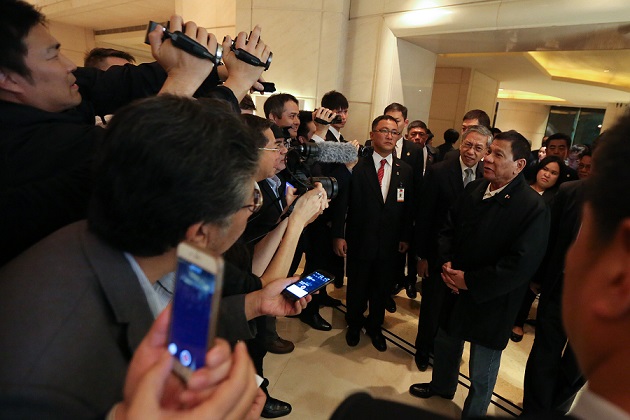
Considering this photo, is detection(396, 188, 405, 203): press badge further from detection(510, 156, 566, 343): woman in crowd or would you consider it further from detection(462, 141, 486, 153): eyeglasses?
detection(510, 156, 566, 343): woman in crowd

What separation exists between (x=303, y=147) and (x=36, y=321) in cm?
140

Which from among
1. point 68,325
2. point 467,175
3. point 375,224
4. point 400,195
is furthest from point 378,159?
point 68,325

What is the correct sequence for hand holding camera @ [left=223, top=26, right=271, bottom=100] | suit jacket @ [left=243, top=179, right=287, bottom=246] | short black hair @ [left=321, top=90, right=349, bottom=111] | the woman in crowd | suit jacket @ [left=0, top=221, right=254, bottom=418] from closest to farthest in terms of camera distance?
1. suit jacket @ [left=0, top=221, right=254, bottom=418]
2. hand holding camera @ [left=223, top=26, right=271, bottom=100]
3. suit jacket @ [left=243, top=179, right=287, bottom=246]
4. the woman in crowd
5. short black hair @ [left=321, top=90, right=349, bottom=111]

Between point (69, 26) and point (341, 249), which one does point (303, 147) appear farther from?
point (69, 26)

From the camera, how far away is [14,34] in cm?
94


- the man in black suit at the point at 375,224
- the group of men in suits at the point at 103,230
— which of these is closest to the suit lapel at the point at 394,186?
the man in black suit at the point at 375,224

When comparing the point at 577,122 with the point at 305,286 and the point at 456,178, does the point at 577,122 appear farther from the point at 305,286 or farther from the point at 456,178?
the point at 305,286

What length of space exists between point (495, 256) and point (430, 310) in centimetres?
89

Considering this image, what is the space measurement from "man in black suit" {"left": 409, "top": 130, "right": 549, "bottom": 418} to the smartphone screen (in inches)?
70.3

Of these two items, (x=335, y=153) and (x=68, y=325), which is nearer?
(x=68, y=325)

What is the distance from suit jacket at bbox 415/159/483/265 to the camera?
2.76 metres

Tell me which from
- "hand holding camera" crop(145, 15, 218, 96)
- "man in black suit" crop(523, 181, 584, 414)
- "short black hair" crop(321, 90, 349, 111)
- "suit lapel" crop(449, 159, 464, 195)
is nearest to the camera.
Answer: "hand holding camera" crop(145, 15, 218, 96)

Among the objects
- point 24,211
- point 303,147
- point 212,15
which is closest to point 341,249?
point 303,147

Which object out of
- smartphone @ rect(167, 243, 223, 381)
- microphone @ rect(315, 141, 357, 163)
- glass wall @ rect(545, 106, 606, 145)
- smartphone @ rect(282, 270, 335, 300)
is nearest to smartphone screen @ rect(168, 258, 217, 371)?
smartphone @ rect(167, 243, 223, 381)
